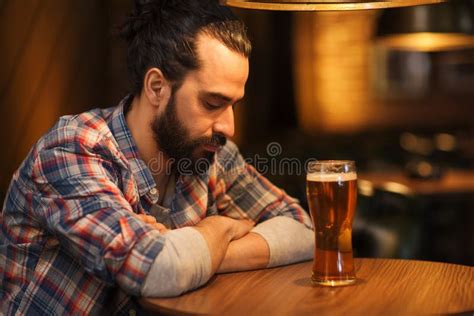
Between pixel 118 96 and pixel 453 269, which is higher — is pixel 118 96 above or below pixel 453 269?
above

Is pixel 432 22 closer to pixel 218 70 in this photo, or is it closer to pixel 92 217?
pixel 218 70

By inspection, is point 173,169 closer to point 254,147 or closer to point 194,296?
point 194,296

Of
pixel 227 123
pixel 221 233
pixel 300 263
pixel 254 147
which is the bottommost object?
Result: pixel 254 147

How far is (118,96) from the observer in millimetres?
4215

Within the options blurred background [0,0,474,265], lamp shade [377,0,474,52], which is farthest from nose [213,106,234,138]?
lamp shade [377,0,474,52]

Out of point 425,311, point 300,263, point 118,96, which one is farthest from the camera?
point 118,96

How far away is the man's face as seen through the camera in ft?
7.43

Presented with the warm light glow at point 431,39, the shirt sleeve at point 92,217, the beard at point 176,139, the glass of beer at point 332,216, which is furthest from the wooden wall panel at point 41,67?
the warm light glow at point 431,39

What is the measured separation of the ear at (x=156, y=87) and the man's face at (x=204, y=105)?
3cm

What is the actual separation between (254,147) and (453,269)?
5.99 m

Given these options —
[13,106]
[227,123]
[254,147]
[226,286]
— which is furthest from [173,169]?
[254,147]

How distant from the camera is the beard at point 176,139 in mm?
2309

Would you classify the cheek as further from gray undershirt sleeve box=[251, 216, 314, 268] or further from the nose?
gray undershirt sleeve box=[251, 216, 314, 268]

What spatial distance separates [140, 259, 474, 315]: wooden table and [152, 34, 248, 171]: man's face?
16.0 inches
